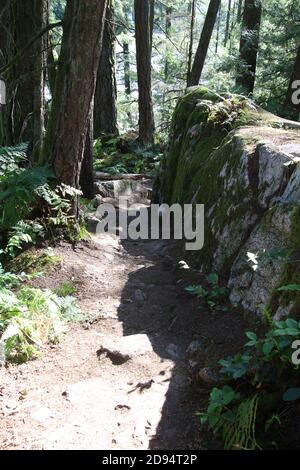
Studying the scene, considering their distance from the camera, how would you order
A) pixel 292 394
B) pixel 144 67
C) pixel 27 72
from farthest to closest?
1. pixel 144 67
2. pixel 27 72
3. pixel 292 394

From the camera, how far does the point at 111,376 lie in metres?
3.97

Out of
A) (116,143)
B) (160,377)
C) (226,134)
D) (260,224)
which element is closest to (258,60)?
(116,143)

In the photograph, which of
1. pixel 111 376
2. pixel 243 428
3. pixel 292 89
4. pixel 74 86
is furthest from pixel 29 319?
pixel 292 89

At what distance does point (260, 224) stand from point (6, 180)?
343cm

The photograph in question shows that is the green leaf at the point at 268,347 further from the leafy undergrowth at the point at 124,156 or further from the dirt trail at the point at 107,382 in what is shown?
the leafy undergrowth at the point at 124,156

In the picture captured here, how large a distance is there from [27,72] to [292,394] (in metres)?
6.50

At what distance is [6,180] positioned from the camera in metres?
6.02

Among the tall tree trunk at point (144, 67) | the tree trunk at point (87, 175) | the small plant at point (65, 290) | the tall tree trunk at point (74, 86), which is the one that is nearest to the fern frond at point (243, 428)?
the small plant at point (65, 290)

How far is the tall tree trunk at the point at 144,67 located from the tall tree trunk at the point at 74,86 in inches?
299

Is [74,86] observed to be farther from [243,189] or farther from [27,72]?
[243,189]

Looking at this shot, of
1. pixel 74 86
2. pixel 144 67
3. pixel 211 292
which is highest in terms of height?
pixel 144 67

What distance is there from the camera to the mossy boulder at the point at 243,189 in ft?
13.6

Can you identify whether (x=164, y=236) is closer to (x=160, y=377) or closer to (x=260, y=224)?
(x=260, y=224)
